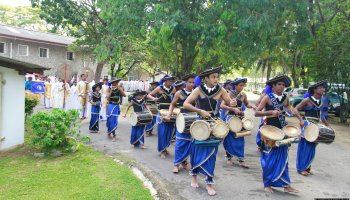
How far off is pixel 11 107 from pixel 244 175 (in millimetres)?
6522

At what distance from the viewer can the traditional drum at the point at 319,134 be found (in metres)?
7.48

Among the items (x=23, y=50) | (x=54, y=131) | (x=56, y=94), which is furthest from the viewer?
(x=23, y=50)

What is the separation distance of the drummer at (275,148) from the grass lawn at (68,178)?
7.01 ft

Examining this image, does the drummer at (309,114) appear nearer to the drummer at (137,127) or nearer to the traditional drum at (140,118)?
the traditional drum at (140,118)

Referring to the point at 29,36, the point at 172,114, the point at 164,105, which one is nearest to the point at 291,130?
the point at 172,114

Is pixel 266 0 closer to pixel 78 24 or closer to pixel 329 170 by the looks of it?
pixel 329 170

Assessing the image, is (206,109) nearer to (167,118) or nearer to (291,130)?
(291,130)

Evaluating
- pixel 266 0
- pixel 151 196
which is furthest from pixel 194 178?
pixel 266 0

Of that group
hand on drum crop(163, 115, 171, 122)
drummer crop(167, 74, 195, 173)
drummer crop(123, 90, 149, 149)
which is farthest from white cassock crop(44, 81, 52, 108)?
drummer crop(167, 74, 195, 173)

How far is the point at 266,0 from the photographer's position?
496 inches

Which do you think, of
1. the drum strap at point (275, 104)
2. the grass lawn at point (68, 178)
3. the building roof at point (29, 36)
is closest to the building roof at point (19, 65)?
the grass lawn at point (68, 178)

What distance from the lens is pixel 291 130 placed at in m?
6.61

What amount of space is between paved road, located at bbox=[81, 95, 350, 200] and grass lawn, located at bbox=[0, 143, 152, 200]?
67 cm

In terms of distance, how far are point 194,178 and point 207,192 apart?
43 centimetres
